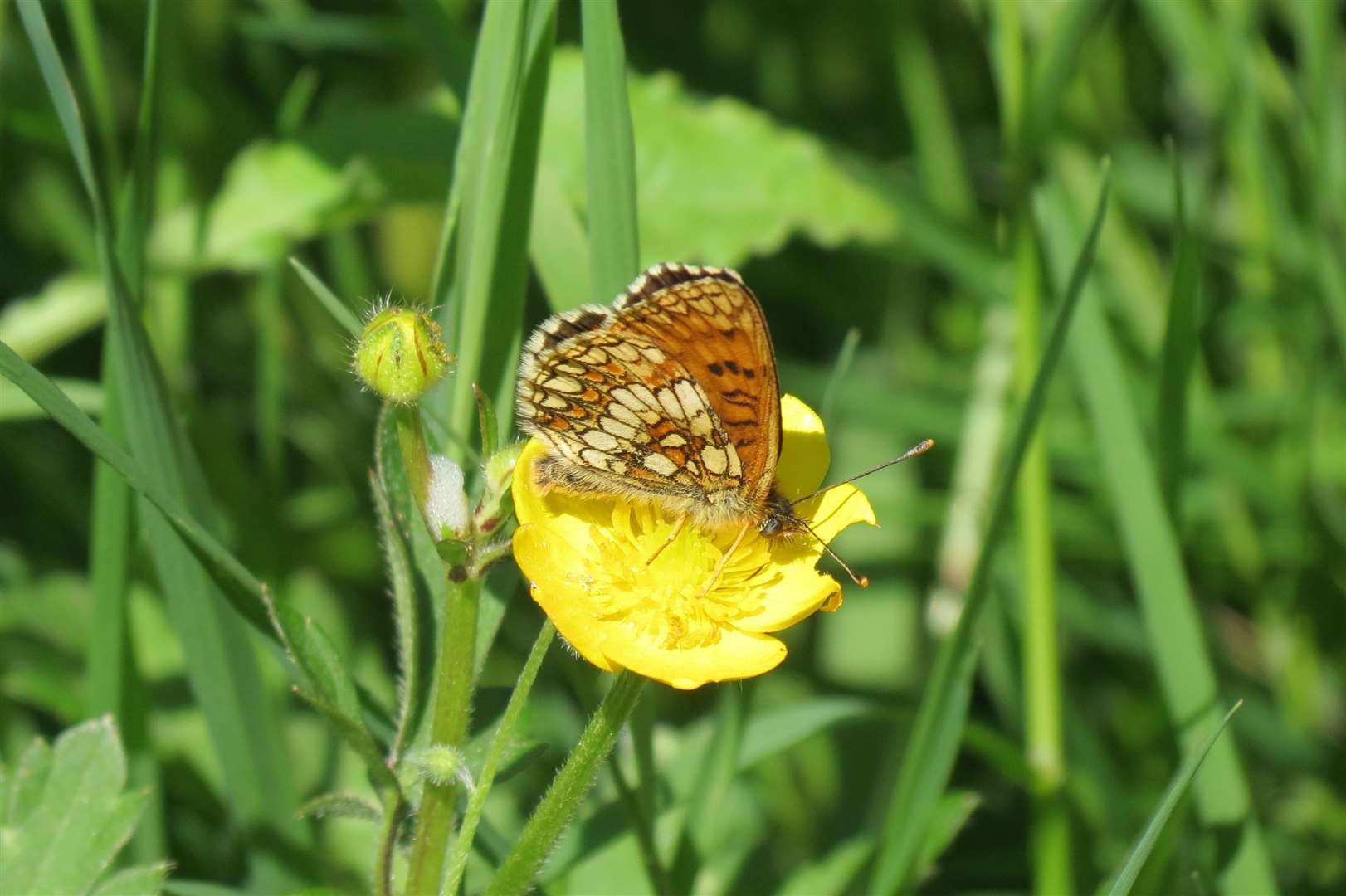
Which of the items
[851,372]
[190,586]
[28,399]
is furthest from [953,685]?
[851,372]

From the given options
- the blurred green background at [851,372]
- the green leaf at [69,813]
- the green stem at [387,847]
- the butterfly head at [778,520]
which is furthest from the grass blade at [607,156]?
the green leaf at [69,813]

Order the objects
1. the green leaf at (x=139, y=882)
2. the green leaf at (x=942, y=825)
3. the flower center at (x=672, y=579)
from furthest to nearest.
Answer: the green leaf at (x=942, y=825)
the flower center at (x=672, y=579)
the green leaf at (x=139, y=882)

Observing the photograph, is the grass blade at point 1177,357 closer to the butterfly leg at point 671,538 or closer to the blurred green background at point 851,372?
the blurred green background at point 851,372

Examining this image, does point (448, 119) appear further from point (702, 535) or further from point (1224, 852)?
point (1224, 852)

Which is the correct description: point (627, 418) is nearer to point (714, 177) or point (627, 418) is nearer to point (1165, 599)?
point (1165, 599)

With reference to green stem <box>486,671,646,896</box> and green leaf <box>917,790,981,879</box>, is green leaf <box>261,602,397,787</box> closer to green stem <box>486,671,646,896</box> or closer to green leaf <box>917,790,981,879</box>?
green stem <box>486,671,646,896</box>

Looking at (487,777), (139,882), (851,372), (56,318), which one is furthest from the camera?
(851,372)
